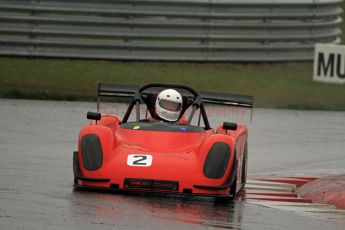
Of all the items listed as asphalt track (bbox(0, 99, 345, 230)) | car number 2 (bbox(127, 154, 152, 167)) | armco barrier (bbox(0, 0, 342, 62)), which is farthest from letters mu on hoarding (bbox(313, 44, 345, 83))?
car number 2 (bbox(127, 154, 152, 167))

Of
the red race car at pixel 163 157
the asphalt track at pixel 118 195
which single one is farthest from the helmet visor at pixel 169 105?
the asphalt track at pixel 118 195

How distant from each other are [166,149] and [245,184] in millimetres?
1510

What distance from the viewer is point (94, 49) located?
985 inches

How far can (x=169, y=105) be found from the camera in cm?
1235

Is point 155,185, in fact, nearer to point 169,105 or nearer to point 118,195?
point 118,195

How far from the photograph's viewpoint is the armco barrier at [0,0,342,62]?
2486 cm

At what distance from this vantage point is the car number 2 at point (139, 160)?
36.4 ft

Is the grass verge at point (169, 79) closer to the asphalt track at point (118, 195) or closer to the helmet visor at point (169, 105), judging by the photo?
the asphalt track at point (118, 195)

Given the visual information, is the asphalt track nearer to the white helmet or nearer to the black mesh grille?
the black mesh grille

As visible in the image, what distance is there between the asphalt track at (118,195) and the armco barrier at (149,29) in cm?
453

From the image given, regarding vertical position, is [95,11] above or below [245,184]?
above

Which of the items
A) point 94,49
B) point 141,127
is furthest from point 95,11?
point 141,127

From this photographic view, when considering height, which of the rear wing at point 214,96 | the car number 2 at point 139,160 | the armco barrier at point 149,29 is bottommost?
the car number 2 at point 139,160

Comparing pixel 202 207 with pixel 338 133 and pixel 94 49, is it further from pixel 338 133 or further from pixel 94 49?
pixel 94 49
